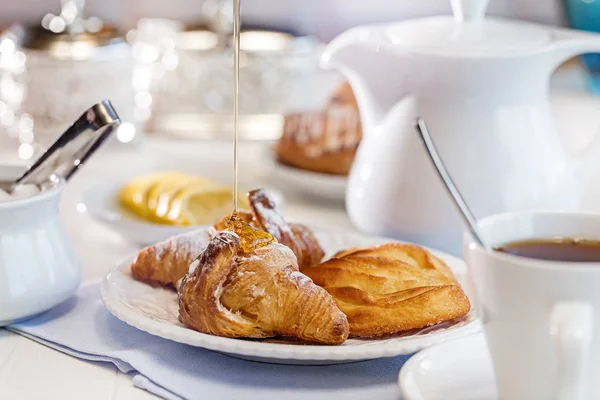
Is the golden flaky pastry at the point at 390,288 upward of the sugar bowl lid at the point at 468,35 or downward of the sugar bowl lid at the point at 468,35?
downward

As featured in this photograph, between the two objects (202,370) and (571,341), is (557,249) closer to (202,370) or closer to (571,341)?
(571,341)

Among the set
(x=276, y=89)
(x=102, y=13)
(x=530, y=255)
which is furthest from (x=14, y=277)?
(x=102, y=13)

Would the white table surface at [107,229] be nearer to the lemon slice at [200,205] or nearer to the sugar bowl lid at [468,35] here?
the lemon slice at [200,205]

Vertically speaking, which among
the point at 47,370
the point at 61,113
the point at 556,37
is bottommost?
the point at 47,370

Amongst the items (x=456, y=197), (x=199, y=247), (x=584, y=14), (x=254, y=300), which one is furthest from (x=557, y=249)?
(x=584, y=14)

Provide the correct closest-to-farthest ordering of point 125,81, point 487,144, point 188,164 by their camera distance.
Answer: point 487,144 < point 188,164 < point 125,81

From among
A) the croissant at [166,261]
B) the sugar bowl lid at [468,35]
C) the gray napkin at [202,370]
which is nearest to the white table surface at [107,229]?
the gray napkin at [202,370]

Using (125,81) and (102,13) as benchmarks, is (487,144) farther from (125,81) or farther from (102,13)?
(102,13)
